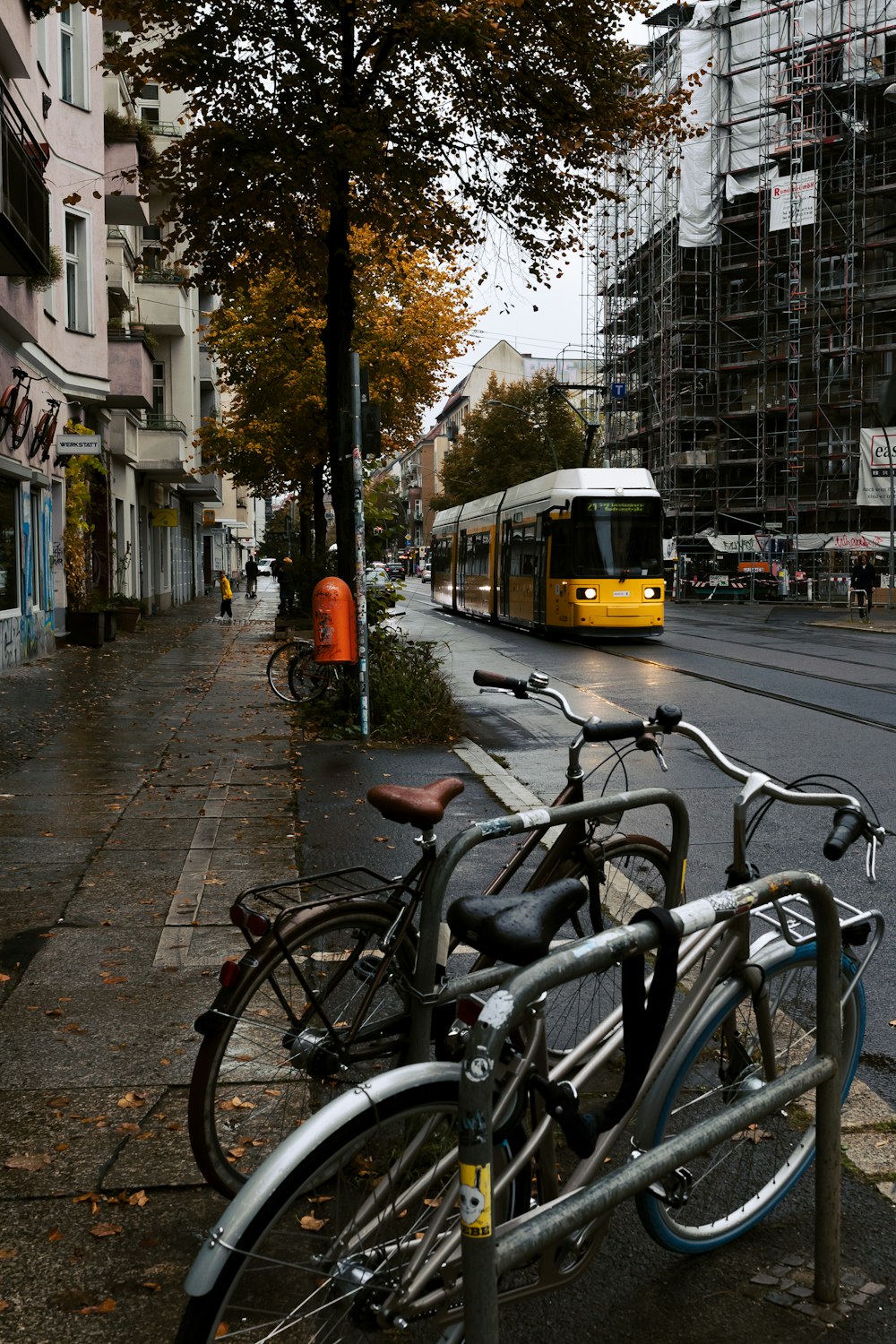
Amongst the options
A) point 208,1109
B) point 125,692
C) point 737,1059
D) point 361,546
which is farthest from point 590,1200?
point 125,692

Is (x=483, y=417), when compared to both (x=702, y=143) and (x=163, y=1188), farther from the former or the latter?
(x=163, y=1188)

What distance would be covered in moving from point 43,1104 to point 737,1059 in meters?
1.99

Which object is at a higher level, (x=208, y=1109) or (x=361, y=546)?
(x=361, y=546)

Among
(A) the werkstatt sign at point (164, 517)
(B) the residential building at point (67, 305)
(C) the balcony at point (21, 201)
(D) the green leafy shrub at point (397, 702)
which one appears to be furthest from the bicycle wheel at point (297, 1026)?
(A) the werkstatt sign at point (164, 517)

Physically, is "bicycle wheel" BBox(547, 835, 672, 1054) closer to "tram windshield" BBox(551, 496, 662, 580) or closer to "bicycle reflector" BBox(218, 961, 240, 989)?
"bicycle reflector" BBox(218, 961, 240, 989)

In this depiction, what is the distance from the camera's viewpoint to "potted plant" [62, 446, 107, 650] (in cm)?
2380

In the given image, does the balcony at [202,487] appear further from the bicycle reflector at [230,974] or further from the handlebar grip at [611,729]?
the bicycle reflector at [230,974]

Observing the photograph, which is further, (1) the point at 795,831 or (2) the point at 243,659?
(2) the point at 243,659

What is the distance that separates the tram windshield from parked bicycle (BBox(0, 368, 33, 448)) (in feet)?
34.1

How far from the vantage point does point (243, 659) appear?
22.8 meters

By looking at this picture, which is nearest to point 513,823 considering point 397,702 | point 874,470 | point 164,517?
point 397,702

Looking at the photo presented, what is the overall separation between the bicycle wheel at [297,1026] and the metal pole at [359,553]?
8.82 m

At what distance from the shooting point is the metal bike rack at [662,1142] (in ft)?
6.88

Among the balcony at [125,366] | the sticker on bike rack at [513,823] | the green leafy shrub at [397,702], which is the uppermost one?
the balcony at [125,366]
